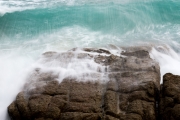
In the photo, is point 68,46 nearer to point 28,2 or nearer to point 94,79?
point 94,79

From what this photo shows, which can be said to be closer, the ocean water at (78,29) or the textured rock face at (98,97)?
the textured rock face at (98,97)

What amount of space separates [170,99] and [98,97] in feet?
7.23

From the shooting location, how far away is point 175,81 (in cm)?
762

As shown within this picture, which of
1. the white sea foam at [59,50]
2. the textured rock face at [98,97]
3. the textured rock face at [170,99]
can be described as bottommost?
the white sea foam at [59,50]

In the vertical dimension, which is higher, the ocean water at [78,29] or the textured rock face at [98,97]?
the textured rock face at [98,97]

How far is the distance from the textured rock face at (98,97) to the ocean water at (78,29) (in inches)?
50.6

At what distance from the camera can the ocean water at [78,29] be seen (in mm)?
11109

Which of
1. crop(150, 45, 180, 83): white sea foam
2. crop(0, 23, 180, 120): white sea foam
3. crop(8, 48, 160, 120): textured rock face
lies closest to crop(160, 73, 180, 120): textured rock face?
crop(8, 48, 160, 120): textured rock face

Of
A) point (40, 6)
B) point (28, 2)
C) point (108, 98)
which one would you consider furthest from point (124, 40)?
point (28, 2)

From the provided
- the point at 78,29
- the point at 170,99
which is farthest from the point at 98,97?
the point at 78,29

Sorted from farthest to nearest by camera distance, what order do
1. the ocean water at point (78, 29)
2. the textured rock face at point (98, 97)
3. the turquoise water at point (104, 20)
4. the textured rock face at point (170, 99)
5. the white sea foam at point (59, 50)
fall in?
the turquoise water at point (104, 20) < the ocean water at point (78, 29) < the white sea foam at point (59, 50) < the textured rock face at point (98, 97) < the textured rock face at point (170, 99)

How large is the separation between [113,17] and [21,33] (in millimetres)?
6481

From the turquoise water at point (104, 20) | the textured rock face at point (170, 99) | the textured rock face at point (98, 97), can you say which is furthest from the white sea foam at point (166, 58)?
the textured rock face at point (170, 99)

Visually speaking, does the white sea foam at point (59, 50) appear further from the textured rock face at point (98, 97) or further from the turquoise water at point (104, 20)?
the textured rock face at point (98, 97)
